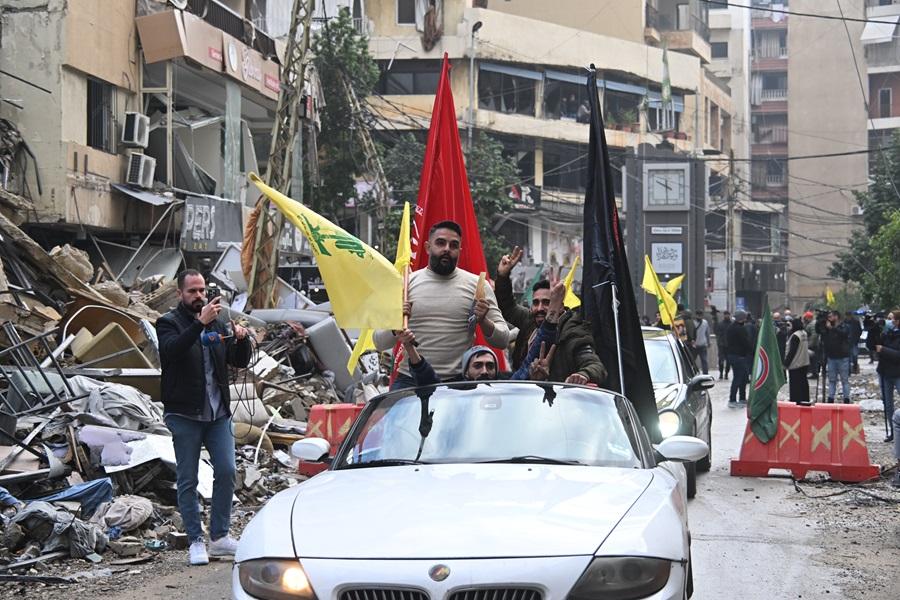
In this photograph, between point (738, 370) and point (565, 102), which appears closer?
point (738, 370)

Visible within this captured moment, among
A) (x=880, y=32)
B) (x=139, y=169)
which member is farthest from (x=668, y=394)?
(x=880, y=32)

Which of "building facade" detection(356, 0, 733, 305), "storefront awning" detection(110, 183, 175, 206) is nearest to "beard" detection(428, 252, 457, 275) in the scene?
"storefront awning" detection(110, 183, 175, 206)

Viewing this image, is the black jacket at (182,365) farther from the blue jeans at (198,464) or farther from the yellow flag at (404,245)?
the yellow flag at (404,245)

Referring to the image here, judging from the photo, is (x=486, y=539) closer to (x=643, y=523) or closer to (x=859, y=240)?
(x=643, y=523)

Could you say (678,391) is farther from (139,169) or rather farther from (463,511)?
(139,169)

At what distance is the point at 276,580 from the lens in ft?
14.9

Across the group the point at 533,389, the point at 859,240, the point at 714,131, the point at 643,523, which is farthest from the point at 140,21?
the point at 714,131

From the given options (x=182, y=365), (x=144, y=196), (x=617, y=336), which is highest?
(x=144, y=196)

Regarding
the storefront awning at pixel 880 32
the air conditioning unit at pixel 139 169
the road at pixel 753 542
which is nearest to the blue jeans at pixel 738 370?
the road at pixel 753 542

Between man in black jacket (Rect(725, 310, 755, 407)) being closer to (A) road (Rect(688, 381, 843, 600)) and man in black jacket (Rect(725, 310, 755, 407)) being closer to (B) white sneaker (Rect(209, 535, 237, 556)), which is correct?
(A) road (Rect(688, 381, 843, 600))

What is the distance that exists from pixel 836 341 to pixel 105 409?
1446 centimetres

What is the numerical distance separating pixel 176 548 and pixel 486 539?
5085 mm

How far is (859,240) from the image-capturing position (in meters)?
50.6

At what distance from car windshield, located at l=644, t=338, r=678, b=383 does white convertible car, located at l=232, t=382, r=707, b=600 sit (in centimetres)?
628
